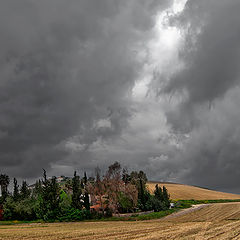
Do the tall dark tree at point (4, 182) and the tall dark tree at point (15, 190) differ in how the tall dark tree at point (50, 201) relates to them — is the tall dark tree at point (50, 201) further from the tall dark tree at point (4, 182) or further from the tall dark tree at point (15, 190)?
the tall dark tree at point (4, 182)

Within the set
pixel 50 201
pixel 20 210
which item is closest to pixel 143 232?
pixel 50 201

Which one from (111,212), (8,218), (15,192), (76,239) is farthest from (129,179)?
(76,239)

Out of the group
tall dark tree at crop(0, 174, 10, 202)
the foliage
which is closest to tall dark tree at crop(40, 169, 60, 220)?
the foliage

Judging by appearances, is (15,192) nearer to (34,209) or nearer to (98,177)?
(34,209)

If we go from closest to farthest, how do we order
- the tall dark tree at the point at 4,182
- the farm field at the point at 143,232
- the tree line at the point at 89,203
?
the farm field at the point at 143,232, the tree line at the point at 89,203, the tall dark tree at the point at 4,182

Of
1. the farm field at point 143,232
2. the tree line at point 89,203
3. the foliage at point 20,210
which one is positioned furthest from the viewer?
the foliage at point 20,210

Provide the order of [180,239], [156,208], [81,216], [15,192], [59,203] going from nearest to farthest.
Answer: [180,239], [81,216], [59,203], [156,208], [15,192]

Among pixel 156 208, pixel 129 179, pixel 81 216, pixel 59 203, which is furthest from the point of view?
pixel 129 179

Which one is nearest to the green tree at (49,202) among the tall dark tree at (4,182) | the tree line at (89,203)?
the tree line at (89,203)

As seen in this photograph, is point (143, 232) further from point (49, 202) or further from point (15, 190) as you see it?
point (15, 190)

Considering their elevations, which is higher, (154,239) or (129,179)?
(129,179)

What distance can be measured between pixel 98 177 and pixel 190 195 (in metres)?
98.6

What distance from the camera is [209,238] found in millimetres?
26031

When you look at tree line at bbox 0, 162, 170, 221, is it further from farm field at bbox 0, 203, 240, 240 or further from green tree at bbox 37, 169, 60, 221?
farm field at bbox 0, 203, 240, 240
